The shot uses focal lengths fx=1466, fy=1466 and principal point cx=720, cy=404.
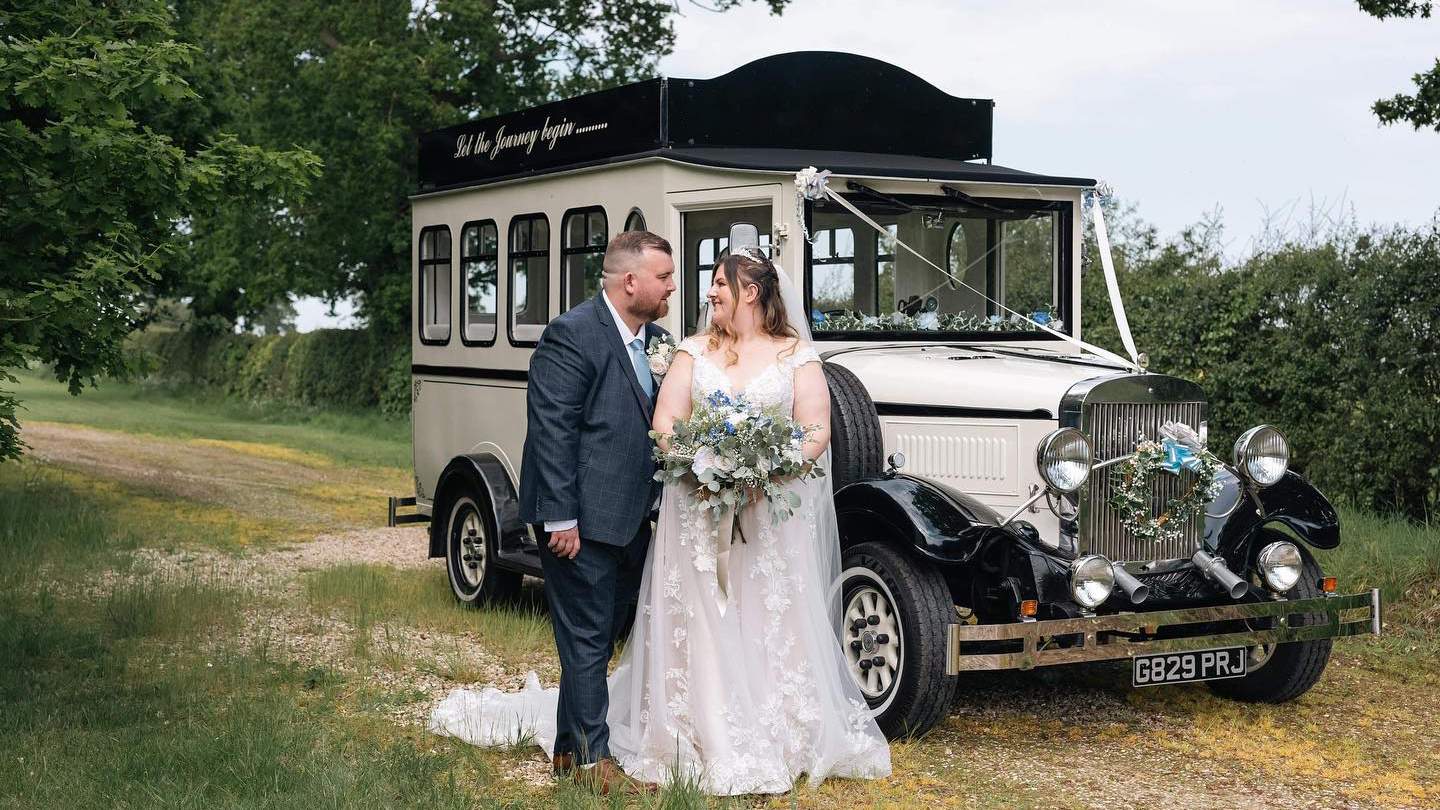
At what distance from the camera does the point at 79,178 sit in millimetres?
6551

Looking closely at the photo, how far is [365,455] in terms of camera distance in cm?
2047

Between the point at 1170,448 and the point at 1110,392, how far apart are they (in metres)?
0.38

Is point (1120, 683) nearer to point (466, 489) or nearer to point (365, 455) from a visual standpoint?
point (466, 489)

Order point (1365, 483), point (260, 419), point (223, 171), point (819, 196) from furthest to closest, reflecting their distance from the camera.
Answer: point (260, 419) → point (1365, 483) → point (223, 171) → point (819, 196)

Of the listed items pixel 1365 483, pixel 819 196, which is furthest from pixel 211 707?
pixel 1365 483

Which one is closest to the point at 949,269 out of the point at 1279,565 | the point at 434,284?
the point at 1279,565

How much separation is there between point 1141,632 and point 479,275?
4819 millimetres

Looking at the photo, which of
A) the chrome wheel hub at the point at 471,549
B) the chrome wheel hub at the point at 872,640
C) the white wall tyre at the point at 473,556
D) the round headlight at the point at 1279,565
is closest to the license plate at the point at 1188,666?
the round headlight at the point at 1279,565

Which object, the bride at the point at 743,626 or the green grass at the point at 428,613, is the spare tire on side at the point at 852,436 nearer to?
the bride at the point at 743,626

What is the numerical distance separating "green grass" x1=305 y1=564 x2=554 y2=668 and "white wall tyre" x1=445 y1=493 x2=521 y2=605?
10 centimetres

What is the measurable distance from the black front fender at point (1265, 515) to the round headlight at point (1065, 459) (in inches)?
33.5

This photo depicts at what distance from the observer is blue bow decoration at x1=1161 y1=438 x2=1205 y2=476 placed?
21.0 feet

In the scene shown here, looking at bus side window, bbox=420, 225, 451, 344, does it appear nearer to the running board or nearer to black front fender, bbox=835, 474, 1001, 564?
the running board

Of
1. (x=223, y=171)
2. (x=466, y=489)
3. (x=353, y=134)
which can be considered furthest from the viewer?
(x=353, y=134)
